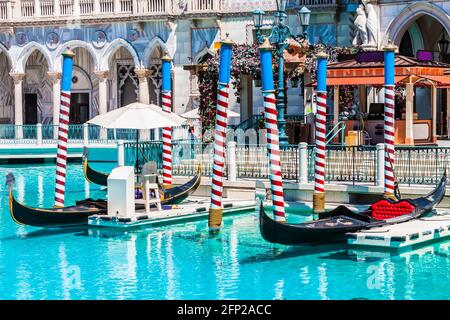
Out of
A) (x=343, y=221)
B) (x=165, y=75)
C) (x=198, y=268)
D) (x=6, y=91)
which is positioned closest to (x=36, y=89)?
(x=6, y=91)

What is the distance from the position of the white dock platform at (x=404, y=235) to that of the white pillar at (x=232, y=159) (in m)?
4.94

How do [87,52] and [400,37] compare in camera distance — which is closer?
[400,37]

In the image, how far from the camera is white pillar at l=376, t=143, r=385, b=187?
17469mm

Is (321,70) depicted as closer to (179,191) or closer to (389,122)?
(389,122)

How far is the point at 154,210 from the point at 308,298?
237 inches

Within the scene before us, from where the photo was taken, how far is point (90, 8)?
112ft

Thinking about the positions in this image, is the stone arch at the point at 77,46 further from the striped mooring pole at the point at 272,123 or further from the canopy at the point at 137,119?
the striped mooring pole at the point at 272,123

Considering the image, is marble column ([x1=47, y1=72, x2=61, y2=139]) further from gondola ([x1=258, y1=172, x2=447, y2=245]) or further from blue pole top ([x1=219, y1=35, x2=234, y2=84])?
gondola ([x1=258, y1=172, x2=447, y2=245])

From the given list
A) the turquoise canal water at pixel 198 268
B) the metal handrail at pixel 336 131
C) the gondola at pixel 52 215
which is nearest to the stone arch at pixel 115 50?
the metal handrail at pixel 336 131

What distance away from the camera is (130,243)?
49.9ft

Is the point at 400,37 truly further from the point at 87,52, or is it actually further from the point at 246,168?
the point at 87,52

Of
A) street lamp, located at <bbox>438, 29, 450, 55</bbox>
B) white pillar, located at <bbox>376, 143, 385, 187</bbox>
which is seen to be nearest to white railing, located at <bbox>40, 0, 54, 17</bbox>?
street lamp, located at <bbox>438, 29, 450, 55</bbox>

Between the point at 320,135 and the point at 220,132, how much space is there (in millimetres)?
2283
